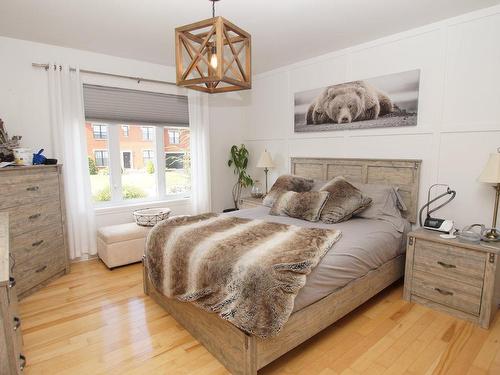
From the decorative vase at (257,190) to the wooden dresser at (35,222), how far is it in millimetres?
2427

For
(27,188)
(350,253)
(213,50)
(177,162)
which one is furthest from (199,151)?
(350,253)

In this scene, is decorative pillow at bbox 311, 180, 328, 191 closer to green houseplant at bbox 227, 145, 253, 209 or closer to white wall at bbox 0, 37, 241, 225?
green houseplant at bbox 227, 145, 253, 209

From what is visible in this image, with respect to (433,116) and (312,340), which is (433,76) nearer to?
(433,116)

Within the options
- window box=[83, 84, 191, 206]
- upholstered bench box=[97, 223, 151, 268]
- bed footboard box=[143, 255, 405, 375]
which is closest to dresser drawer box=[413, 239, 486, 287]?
bed footboard box=[143, 255, 405, 375]

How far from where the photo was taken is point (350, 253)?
6.96 feet

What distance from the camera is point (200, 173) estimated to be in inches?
170

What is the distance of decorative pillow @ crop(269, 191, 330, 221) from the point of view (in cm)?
283

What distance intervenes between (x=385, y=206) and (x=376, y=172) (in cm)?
52

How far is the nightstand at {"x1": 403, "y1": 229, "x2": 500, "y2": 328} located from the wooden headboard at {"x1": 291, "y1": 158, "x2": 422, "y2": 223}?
52cm

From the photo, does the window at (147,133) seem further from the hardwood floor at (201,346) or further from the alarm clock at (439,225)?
the alarm clock at (439,225)

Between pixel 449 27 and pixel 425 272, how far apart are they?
2183 mm

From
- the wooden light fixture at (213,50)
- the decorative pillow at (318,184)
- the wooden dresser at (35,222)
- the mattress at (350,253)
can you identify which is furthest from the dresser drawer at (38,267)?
the decorative pillow at (318,184)

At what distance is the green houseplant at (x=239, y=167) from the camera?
467 cm

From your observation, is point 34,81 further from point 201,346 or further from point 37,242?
point 201,346
